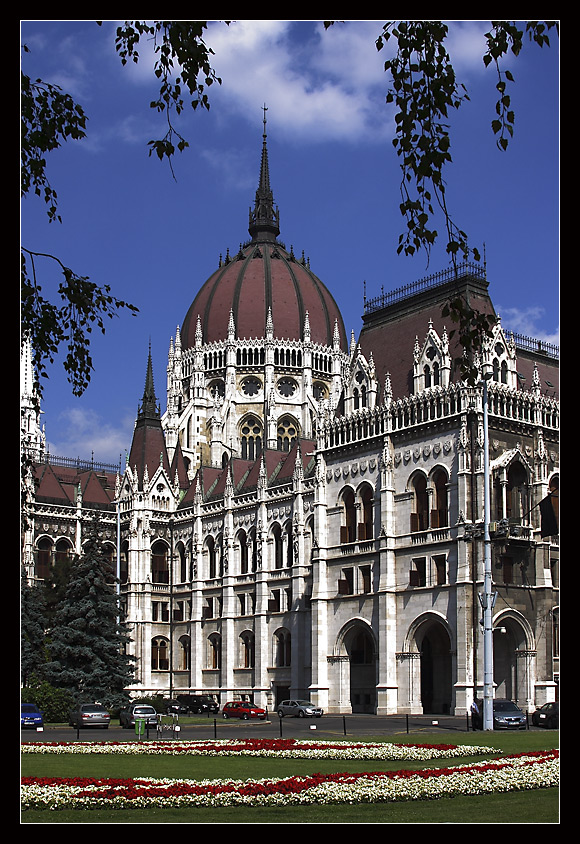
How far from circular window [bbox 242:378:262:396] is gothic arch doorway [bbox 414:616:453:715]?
48.0 m

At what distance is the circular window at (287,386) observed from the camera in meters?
106

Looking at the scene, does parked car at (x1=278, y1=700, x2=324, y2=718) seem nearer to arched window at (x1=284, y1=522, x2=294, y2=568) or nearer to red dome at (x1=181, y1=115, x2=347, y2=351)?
arched window at (x1=284, y1=522, x2=294, y2=568)

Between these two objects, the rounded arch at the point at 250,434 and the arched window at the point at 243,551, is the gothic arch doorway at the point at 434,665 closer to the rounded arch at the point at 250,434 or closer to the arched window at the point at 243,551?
the arched window at the point at 243,551

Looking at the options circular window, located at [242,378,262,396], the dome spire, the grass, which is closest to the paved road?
the grass

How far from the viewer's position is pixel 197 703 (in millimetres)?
72438

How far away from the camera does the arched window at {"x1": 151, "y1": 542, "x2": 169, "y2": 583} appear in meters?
89.8

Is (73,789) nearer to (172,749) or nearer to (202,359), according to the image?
(172,749)

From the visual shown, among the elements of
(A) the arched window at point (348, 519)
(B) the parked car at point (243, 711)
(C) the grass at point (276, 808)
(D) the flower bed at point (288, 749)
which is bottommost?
(B) the parked car at point (243, 711)

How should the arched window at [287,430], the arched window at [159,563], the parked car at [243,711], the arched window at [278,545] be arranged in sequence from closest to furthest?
1. the parked car at [243,711]
2. the arched window at [278,545]
3. the arched window at [159,563]
4. the arched window at [287,430]

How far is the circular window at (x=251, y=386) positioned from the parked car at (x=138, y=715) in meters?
56.6

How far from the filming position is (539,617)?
58656mm

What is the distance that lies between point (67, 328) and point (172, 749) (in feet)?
54.6

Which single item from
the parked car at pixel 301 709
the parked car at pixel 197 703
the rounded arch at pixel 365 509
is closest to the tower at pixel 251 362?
the parked car at pixel 197 703
